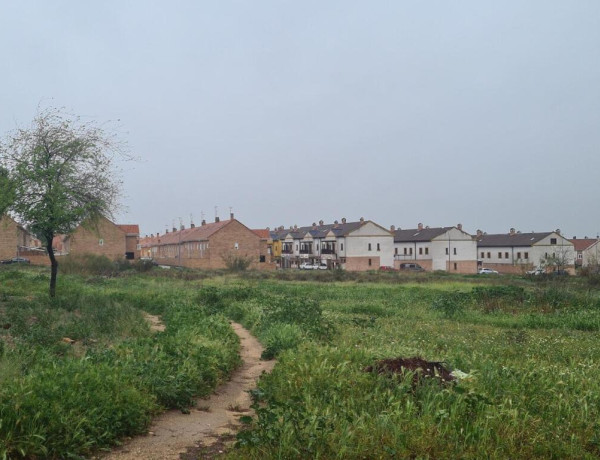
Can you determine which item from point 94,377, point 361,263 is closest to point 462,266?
point 361,263

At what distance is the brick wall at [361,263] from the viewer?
76250 mm

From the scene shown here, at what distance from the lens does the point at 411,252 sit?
84.1 meters

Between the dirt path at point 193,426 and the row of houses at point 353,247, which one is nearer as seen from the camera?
the dirt path at point 193,426

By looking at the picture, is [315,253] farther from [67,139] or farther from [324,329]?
[324,329]

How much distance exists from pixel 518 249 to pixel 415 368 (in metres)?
80.0

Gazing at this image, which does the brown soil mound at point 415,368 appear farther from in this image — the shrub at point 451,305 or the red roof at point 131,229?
the red roof at point 131,229

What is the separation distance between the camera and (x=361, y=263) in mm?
77062

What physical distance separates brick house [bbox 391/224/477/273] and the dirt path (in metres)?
72.5

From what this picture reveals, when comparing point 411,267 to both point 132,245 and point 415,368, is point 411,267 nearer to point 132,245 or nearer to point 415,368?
point 132,245

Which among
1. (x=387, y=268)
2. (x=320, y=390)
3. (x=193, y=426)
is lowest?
(x=193, y=426)

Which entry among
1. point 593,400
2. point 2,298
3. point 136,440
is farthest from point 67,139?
point 593,400

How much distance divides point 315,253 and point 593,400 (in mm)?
78073

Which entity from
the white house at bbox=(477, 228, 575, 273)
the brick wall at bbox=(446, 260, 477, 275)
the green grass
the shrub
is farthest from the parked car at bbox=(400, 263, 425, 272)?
the green grass

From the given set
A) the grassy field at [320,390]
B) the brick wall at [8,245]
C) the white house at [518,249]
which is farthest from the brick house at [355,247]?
the grassy field at [320,390]
